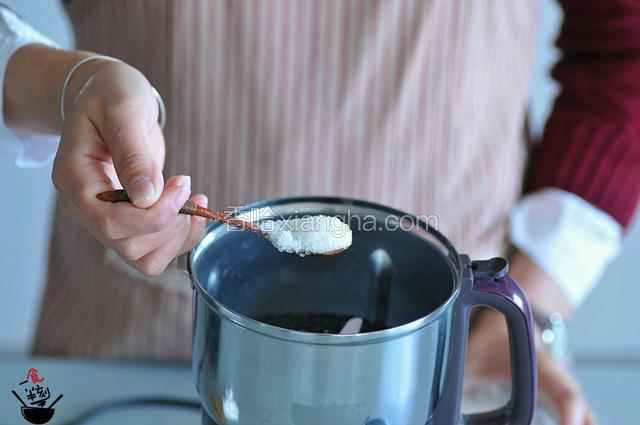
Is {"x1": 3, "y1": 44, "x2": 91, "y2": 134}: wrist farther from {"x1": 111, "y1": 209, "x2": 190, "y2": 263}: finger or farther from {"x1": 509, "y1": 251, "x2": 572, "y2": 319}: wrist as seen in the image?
{"x1": 509, "y1": 251, "x2": 572, "y2": 319}: wrist

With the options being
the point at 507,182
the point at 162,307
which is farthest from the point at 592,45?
the point at 162,307

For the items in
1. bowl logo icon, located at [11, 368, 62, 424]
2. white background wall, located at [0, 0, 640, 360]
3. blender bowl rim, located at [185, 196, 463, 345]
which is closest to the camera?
blender bowl rim, located at [185, 196, 463, 345]

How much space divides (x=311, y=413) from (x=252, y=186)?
0.29 metres

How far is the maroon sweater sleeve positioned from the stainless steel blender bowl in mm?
336

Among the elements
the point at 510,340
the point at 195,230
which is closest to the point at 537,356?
the point at 510,340

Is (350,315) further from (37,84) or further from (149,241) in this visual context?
(37,84)

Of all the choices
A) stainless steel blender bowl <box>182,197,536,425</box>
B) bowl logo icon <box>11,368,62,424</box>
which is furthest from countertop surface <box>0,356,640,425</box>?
stainless steel blender bowl <box>182,197,536,425</box>

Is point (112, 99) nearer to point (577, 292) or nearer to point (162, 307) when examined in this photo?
point (162, 307)

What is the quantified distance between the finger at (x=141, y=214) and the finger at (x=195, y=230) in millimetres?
15

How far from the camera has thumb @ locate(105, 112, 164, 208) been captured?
313mm

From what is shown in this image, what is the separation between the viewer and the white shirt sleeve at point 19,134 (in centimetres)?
46

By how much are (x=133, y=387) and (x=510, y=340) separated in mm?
257

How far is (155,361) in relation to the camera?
518mm

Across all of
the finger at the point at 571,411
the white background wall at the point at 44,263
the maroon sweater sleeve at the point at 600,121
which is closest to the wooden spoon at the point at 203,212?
the finger at the point at 571,411
